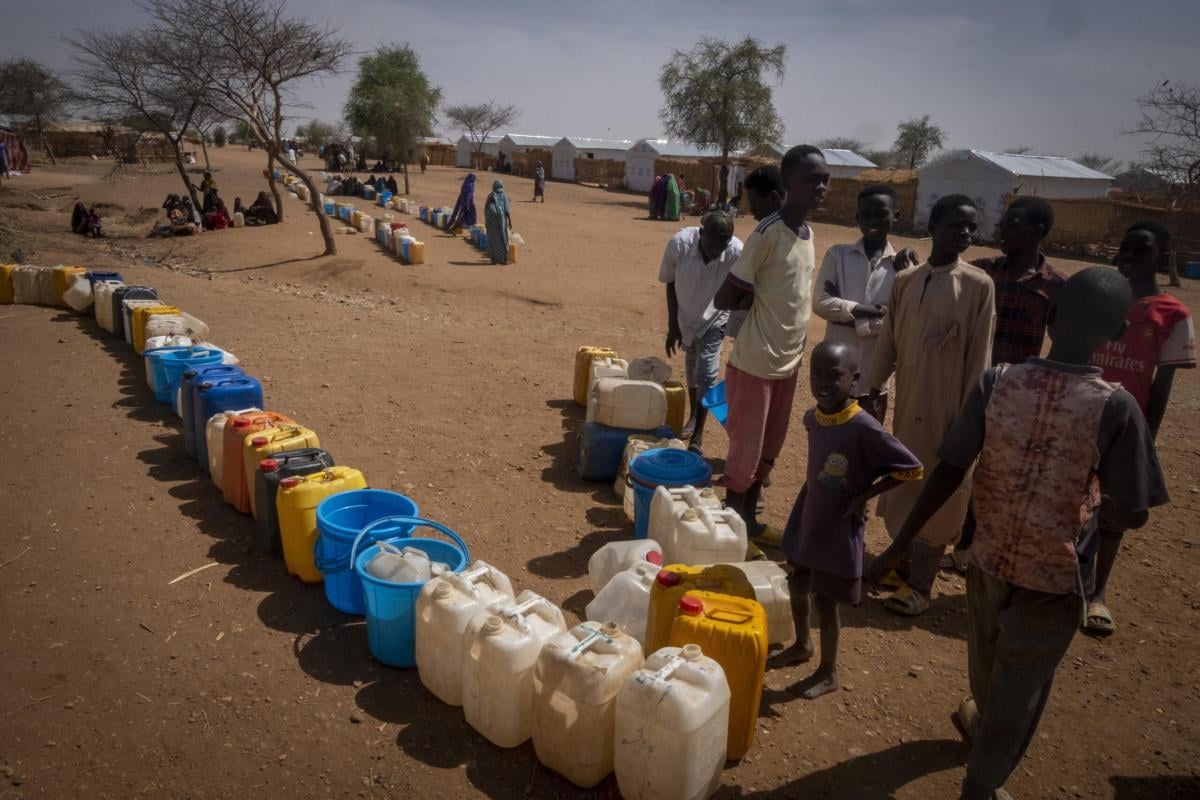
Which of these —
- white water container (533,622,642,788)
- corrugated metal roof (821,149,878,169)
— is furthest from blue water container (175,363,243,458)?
corrugated metal roof (821,149,878,169)

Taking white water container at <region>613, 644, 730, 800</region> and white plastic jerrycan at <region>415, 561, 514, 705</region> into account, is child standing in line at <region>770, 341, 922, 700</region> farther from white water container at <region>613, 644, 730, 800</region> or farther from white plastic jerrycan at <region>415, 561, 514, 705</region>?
white plastic jerrycan at <region>415, 561, 514, 705</region>

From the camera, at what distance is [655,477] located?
159 inches

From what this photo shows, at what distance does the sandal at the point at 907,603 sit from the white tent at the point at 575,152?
142ft

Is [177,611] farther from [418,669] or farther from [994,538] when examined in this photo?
[994,538]

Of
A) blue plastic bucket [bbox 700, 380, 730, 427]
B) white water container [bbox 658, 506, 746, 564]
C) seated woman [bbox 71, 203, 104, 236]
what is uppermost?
seated woman [bbox 71, 203, 104, 236]

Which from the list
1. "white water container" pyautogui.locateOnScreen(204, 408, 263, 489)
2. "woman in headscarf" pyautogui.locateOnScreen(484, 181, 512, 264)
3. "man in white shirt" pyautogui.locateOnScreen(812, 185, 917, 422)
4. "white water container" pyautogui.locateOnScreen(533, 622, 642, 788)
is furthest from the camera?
"woman in headscarf" pyautogui.locateOnScreen(484, 181, 512, 264)

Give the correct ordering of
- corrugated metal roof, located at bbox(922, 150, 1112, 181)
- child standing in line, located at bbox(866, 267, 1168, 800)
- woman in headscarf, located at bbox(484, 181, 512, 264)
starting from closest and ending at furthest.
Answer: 1. child standing in line, located at bbox(866, 267, 1168, 800)
2. woman in headscarf, located at bbox(484, 181, 512, 264)
3. corrugated metal roof, located at bbox(922, 150, 1112, 181)

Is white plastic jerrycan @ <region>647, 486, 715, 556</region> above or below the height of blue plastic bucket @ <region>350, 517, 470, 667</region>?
above

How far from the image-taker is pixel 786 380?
409 centimetres

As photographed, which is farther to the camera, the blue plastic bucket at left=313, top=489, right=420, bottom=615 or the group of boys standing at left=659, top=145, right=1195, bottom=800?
the blue plastic bucket at left=313, top=489, right=420, bottom=615

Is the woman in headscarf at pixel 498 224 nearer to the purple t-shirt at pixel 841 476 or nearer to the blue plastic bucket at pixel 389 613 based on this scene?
the blue plastic bucket at pixel 389 613

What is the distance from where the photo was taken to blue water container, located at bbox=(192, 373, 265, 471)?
4852mm

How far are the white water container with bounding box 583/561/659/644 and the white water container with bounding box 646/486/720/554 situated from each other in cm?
36

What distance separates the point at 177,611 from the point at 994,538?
11.5 feet
